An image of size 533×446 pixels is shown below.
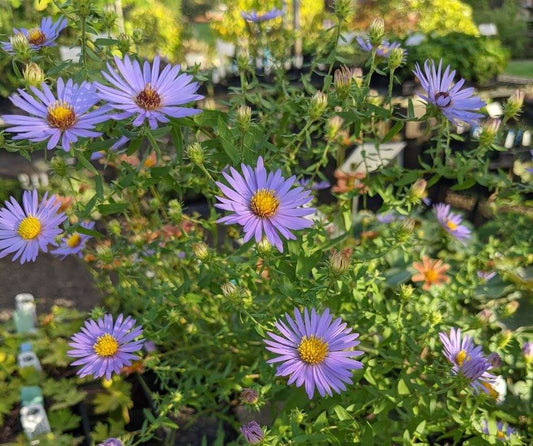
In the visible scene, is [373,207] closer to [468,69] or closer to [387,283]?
[387,283]

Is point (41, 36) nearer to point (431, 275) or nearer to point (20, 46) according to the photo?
point (20, 46)

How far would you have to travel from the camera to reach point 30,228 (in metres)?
0.82

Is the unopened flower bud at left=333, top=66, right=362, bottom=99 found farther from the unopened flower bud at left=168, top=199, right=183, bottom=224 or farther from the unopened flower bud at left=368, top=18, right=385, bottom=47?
the unopened flower bud at left=168, top=199, right=183, bottom=224

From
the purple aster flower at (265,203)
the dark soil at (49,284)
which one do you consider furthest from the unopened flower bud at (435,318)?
the dark soil at (49,284)

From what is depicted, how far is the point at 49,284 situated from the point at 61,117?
5.82ft

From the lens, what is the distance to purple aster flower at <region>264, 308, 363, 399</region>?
28.1 inches

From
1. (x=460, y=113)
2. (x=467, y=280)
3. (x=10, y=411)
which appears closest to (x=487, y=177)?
A: (x=460, y=113)

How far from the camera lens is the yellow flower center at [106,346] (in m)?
0.86

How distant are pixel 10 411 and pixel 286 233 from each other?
1.07 m

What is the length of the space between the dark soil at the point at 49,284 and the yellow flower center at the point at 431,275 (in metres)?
1.29

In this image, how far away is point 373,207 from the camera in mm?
2303

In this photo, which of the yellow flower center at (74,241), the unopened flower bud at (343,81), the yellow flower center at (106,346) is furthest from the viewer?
the yellow flower center at (74,241)

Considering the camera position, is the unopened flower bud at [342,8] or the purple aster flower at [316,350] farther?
the unopened flower bud at [342,8]

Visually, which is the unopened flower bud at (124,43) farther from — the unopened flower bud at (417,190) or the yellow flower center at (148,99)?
the unopened flower bud at (417,190)
